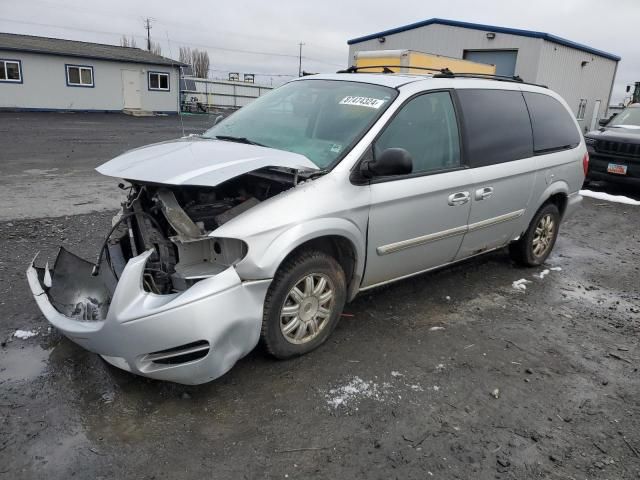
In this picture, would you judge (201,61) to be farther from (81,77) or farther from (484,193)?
(484,193)

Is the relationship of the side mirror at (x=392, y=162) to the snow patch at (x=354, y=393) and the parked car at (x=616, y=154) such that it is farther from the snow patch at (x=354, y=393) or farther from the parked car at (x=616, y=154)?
the parked car at (x=616, y=154)

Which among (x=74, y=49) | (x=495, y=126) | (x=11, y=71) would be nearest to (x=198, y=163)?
(x=495, y=126)

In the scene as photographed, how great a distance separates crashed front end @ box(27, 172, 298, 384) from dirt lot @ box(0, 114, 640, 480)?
323 mm

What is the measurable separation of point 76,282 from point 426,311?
273 centimetres

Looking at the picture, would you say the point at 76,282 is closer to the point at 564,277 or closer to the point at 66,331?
the point at 66,331

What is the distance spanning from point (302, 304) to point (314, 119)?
1.45m

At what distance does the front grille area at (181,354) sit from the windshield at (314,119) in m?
1.39

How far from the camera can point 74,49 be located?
27953 mm

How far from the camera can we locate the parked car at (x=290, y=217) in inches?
108

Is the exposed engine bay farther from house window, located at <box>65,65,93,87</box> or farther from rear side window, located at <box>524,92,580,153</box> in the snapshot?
house window, located at <box>65,65,93,87</box>

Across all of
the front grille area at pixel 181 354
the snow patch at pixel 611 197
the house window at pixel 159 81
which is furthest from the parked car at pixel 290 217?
the house window at pixel 159 81

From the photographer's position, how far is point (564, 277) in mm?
5367

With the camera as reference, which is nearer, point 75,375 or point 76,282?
point 75,375

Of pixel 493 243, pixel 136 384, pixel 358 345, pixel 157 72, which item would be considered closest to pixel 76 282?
pixel 136 384
